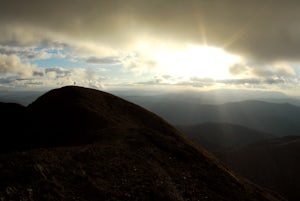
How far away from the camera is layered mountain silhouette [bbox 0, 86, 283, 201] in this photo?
17281mm

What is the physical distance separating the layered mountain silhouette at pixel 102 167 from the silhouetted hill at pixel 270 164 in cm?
11806

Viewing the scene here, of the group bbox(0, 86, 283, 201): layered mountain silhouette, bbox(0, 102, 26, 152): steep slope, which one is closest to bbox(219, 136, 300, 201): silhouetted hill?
bbox(0, 86, 283, 201): layered mountain silhouette

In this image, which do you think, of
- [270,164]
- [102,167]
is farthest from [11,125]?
[270,164]

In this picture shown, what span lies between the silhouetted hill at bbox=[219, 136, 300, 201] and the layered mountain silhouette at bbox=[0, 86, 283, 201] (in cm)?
11806

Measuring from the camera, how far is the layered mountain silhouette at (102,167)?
1728cm

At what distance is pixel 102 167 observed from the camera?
21547mm

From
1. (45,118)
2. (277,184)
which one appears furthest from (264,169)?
(45,118)

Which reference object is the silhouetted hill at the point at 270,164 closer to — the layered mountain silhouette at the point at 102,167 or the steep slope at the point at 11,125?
the layered mountain silhouette at the point at 102,167

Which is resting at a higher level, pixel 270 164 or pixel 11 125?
pixel 11 125

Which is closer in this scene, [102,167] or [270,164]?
[102,167]

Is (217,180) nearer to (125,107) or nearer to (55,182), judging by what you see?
(55,182)

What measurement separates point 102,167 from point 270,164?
166 m

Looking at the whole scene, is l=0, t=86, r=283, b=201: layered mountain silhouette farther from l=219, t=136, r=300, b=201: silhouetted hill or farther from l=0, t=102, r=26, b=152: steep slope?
l=219, t=136, r=300, b=201: silhouetted hill

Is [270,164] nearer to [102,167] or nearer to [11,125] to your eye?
[11,125]
